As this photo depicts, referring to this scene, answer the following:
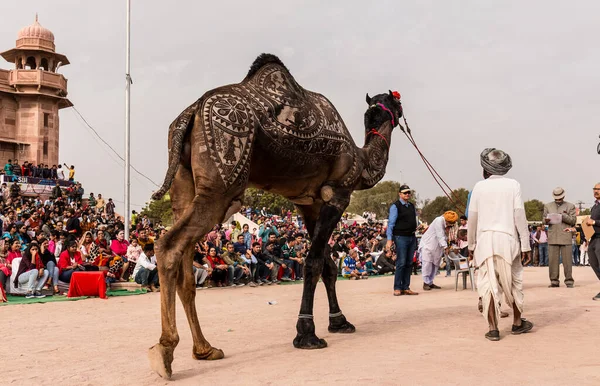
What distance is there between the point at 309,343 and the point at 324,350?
0.17 m

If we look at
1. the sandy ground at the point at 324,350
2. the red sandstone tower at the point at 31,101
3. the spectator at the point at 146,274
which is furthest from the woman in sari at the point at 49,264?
the red sandstone tower at the point at 31,101

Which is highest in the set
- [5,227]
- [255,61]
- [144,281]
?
[255,61]

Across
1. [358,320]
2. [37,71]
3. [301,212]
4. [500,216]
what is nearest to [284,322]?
[358,320]

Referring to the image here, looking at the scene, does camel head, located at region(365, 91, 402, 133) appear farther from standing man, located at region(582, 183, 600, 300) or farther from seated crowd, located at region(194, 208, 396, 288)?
seated crowd, located at region(194, 208, 396, 288)

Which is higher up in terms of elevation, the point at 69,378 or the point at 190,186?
the point at 190,186

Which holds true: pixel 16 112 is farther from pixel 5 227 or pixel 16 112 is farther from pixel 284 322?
pixel 284 322

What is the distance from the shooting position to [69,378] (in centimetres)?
503

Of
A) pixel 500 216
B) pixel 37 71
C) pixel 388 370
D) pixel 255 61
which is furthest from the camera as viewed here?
pixel 37 71

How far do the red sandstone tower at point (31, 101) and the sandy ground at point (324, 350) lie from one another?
40234 mm

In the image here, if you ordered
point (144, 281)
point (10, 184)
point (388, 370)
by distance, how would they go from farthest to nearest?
point (10, 184) → point (144, 281) → point (388, 370)

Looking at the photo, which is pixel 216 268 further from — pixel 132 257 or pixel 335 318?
pixel 335 318

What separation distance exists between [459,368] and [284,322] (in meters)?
3.53

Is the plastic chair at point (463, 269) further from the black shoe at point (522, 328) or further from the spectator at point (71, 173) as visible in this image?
the spectator at point (71, 173)

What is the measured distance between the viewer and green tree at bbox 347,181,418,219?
86644 millimetres
